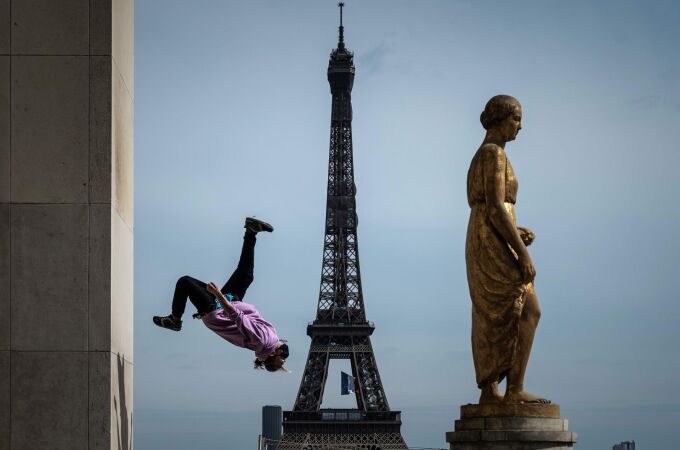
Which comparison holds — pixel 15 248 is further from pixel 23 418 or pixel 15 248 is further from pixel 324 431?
pixel 324 431

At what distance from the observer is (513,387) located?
39.4ft

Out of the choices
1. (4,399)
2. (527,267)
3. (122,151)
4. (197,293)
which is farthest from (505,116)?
(4,399)

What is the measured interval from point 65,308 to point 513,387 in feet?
13.8

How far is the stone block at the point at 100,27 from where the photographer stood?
36.7 feet

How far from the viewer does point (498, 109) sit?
1248 centimetres

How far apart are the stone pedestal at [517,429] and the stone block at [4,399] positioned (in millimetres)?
4158

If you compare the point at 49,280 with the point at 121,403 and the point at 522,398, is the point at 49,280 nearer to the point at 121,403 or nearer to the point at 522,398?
the point at 121,403

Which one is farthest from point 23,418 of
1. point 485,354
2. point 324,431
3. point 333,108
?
point 333,108

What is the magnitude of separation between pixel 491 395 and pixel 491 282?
108 cm

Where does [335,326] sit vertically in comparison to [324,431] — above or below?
above

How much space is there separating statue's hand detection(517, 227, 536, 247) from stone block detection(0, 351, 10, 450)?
5.10m

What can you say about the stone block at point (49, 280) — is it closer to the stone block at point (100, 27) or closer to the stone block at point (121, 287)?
the stone block at point (121, 287)

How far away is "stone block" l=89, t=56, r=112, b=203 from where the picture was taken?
1103cm

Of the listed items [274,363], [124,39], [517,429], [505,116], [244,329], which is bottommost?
[517,429]
